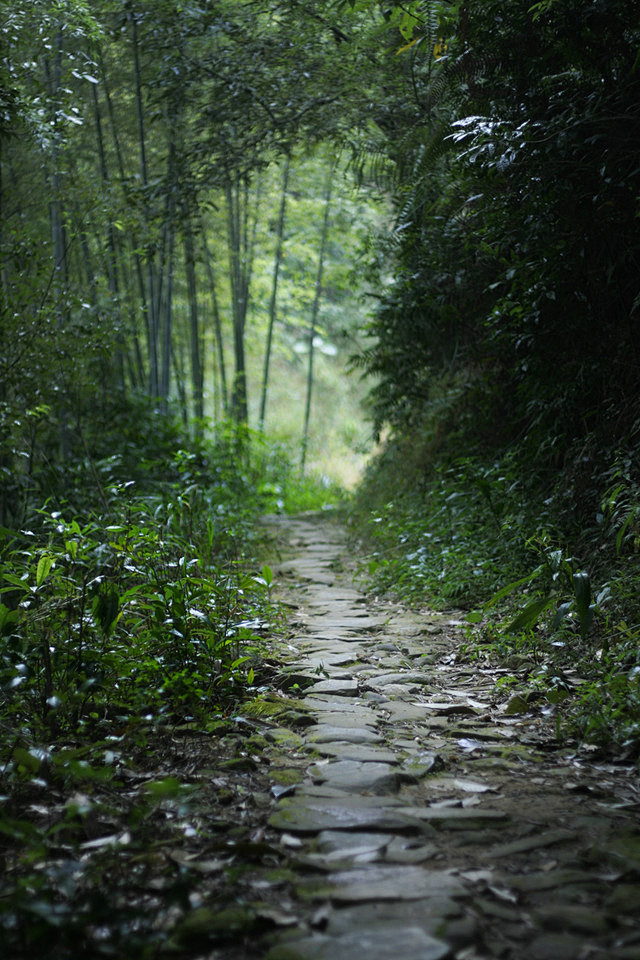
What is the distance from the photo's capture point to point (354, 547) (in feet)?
18.9

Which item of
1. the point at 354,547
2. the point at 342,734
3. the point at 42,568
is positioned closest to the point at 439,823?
the point at 342,734

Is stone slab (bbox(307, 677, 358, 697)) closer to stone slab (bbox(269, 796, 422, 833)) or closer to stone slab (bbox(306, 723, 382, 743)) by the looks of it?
stone slab (bbox(306, 723, 382, 743))

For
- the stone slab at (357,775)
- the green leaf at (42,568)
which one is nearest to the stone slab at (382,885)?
the stone slab at (357,775)

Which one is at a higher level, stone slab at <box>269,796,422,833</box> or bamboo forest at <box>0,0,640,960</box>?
bamboo forest at <box>0,0,640,960</box>

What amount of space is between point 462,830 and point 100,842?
77 cm

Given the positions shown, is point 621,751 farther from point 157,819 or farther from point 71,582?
point 71,582

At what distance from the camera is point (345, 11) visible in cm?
567

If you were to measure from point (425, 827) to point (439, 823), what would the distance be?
0.15 ft

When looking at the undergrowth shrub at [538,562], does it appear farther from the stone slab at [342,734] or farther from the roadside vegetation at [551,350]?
the stone slab at [342,734]

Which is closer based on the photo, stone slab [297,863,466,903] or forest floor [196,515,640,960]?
forest floor [196,515,640,960]

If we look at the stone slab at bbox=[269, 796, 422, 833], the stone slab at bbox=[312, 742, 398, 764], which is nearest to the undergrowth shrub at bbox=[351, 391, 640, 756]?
the stone slab at bbox=[312, 742, 398, 764]

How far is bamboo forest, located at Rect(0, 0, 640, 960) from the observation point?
1.46 meters

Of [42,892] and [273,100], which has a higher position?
[273,100]

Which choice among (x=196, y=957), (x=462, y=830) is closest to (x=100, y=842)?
(x=196, y=957)
